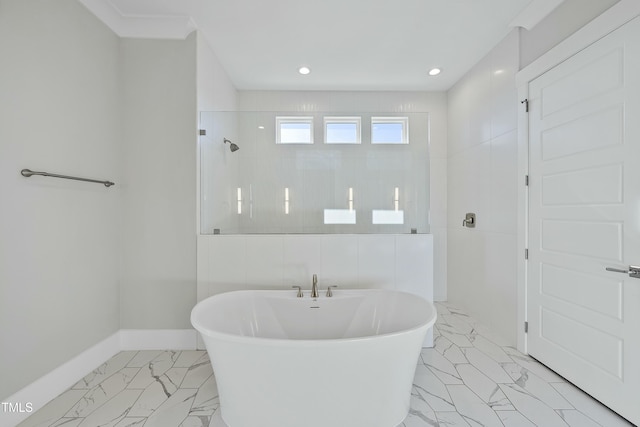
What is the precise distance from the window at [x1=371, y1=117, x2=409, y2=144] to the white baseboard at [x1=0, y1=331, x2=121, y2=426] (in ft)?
8.41

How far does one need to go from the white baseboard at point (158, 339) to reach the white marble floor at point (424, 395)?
0.06 m

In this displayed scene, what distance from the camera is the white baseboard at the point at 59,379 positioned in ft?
5.05

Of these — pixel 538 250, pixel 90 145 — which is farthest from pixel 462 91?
pixel 90 145

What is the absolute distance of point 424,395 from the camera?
1765 mm

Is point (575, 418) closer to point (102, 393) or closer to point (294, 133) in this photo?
point (294, 133)

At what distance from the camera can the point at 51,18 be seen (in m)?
1.73

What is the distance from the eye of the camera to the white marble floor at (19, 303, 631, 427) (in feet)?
5.10

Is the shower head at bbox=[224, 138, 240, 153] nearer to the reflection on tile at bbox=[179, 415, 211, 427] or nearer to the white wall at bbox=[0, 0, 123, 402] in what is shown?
the white wall at bbox=[0, 0, 123, 402]

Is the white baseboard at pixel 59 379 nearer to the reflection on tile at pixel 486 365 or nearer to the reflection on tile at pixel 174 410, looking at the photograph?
the reflection on tile at pixel 174 410

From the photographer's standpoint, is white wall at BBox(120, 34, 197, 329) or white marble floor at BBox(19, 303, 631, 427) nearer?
white marble floor at BBox(19, 303, 631, 427)

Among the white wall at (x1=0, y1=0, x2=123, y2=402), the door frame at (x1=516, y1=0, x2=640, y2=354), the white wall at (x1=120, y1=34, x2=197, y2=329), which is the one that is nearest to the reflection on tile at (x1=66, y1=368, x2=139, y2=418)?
the white wall at (x1=0, y1=0, x2=123, y2=402)

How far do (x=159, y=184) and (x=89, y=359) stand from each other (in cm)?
131

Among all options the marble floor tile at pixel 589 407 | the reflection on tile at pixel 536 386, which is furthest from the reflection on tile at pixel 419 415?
the marble floor tile at pixel 589 407

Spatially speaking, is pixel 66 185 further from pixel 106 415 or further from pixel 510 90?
pixel 510 90
